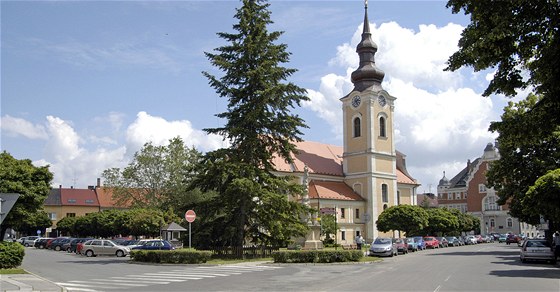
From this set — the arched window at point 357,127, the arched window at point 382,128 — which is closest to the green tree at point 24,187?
the arched window at point 357,127

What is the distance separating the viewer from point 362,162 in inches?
2879

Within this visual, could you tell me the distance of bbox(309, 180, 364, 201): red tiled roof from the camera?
6800 cm

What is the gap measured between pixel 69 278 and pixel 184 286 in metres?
6.42

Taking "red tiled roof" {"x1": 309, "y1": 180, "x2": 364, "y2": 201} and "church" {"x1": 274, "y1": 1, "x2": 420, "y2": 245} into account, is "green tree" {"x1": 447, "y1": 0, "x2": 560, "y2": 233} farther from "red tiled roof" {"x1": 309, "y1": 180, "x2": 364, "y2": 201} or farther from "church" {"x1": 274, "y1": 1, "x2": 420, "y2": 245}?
"church" {"x1": 274, "y1": 1, "x2": 420, "y2": 245}

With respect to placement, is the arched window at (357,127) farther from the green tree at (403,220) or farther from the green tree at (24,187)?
the green tree at (24,187)

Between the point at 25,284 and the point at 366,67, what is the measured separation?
5906cm

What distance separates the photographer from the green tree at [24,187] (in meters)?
25.9

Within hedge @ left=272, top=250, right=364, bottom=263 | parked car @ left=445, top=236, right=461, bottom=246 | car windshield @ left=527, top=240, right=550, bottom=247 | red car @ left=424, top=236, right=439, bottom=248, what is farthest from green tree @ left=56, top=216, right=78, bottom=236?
car windshield @ left=527, top=240, right=550, bottom=247

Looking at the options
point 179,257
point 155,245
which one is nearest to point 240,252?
point 179,257

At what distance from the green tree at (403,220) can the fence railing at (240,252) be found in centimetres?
2883

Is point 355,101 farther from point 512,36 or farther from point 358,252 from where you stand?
point 512,36

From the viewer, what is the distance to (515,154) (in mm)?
41688

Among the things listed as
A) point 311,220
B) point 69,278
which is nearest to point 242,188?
point 311,220

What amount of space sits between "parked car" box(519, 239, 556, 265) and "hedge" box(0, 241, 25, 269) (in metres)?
26.9
